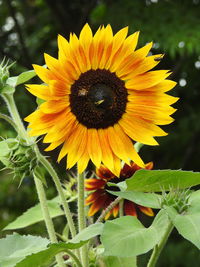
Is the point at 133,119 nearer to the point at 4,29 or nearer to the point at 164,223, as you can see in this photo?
the point at 164,223

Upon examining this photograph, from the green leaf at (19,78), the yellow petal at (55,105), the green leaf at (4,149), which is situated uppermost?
the green leaf at (19,78)

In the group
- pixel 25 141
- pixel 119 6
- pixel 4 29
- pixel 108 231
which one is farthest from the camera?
pixel 4 29

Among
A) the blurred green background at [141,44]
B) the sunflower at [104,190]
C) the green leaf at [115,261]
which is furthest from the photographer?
the blurred green background at [141,44]

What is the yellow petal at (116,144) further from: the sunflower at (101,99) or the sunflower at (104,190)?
the sunflower at (104,190)

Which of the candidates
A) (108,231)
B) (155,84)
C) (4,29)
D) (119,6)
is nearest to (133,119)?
(155,84)

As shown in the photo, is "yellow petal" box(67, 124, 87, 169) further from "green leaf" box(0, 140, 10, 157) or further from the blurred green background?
the blurred green background

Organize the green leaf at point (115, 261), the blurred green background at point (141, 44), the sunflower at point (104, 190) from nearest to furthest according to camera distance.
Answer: the green leaf at point (115, 261)
the sunflower at point (104, 190)
the blurred green background at point (141, 44)

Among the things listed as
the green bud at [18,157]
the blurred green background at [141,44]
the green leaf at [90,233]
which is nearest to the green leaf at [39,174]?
the green bud at [18,157]

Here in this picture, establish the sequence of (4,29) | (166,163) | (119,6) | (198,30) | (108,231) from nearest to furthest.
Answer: (108,231) < (198,30) < (119,6) < (166,163) < (4,29)
